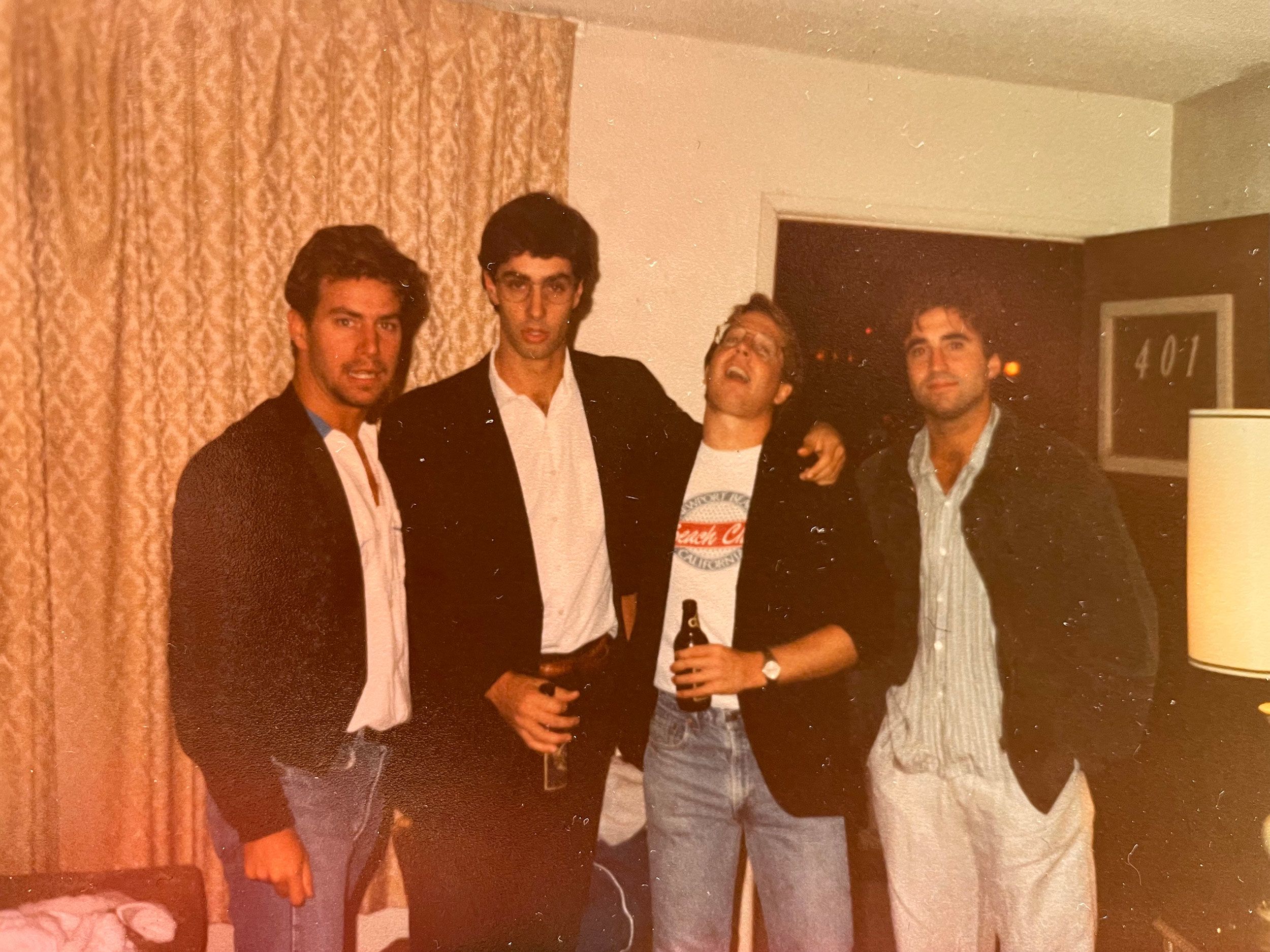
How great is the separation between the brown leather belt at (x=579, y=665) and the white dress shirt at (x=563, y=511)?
13mm

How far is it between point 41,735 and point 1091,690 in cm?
186

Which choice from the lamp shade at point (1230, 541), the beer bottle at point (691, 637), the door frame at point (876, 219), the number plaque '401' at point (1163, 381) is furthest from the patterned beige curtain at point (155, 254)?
the lamp shade at point (1230, 541)

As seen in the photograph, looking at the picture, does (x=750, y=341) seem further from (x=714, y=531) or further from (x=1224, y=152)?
(x=1224, y=152)

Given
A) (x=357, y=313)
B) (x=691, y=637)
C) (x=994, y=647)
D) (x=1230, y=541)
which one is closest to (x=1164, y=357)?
(x=1230, y=541)

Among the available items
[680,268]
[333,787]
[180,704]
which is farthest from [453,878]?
[680,268]

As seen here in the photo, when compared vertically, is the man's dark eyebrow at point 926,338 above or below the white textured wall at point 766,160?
below

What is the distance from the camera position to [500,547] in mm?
1435

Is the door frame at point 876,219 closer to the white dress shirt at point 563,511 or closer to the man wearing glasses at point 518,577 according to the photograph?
the man wearing glasses at point 518,577

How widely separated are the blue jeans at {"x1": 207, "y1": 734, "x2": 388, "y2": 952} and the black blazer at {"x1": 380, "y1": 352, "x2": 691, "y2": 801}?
81mm

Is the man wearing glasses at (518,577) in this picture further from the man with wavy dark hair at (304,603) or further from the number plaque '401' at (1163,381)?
the number plaque '401' at (1163,381)

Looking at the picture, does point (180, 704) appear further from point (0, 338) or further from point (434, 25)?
point (434, 25)

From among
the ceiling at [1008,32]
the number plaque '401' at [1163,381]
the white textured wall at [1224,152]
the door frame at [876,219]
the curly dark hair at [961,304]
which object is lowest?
the number plaque '401' at [1163,381]

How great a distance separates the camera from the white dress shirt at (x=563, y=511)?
146 cm

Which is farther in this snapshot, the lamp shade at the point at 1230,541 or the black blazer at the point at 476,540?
the black blazer at the point at 476,540
